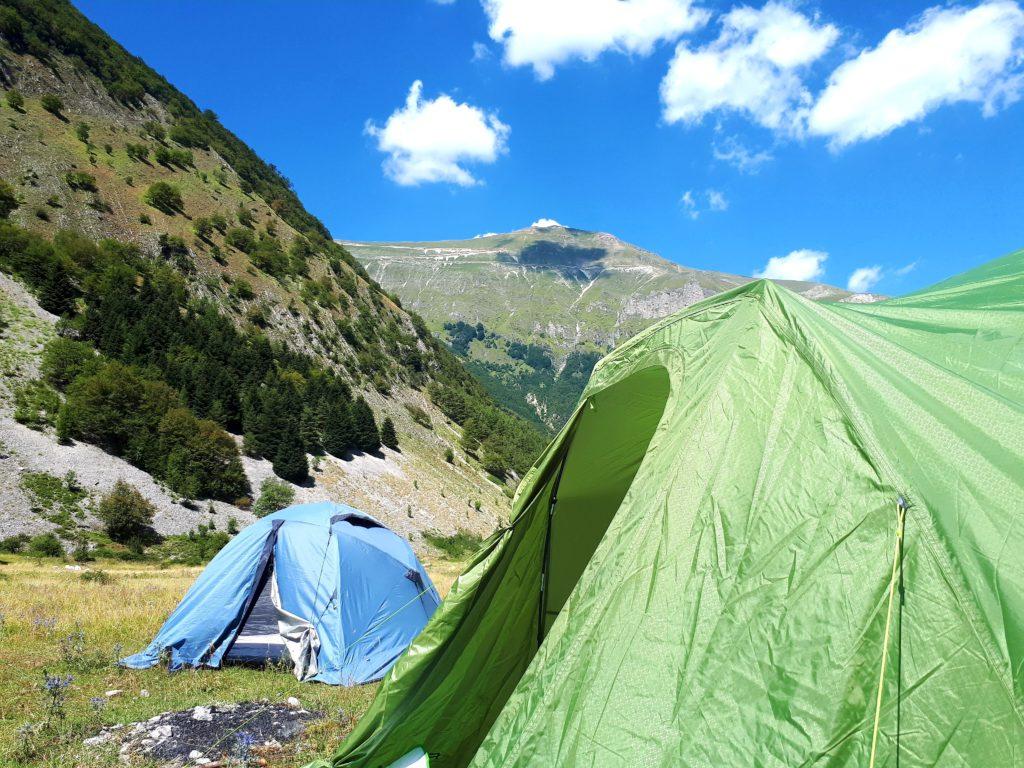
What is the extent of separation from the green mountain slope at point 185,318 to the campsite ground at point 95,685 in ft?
56.0

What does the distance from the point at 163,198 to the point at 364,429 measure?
28.7 m

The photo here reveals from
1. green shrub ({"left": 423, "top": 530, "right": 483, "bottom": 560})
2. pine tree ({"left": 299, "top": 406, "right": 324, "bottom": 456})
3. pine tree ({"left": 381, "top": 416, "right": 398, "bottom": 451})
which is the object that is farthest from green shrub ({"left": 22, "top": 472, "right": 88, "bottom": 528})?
pine tree ({"left": 381, "top": 416, "right": 398, "bottom": 451})

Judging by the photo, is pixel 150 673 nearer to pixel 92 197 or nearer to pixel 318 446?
pixel 318 446

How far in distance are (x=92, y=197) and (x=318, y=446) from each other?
91.3ft

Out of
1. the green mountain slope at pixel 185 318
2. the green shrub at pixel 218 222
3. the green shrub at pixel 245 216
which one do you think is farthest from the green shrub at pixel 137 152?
the green shrub at pixel 245 216

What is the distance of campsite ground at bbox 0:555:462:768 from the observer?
5566mm

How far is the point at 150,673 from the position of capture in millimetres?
8000

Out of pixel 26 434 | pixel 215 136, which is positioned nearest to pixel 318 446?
pixel 26 434

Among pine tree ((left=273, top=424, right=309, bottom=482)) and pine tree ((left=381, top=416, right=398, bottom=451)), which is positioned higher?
pine tree ((left=381, top=416, right=398, bottom=451))

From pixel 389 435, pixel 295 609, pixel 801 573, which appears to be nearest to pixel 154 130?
pixel 389 435

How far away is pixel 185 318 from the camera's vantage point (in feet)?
144

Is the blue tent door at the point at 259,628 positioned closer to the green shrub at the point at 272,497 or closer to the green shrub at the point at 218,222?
the green shrub at the point at 272,497

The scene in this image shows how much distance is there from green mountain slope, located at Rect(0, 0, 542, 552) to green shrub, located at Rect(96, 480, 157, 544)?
2.00 m

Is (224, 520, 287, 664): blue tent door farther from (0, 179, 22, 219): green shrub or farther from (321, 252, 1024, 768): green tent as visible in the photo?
(0, 179, 22, 219): green shrub
